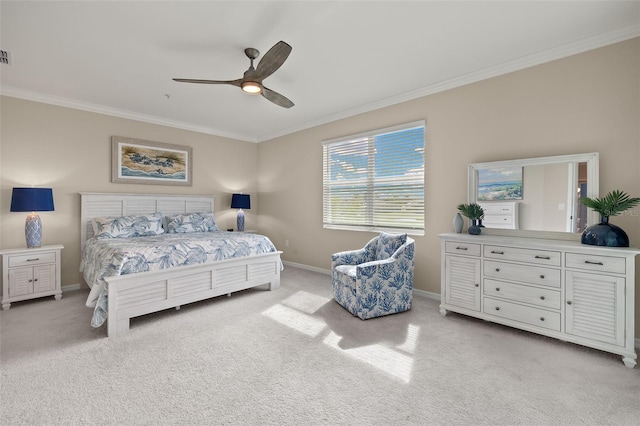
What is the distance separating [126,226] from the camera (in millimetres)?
4062

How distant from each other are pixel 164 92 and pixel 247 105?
1.11 meters

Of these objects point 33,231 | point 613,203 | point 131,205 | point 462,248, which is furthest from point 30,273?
point 613,203

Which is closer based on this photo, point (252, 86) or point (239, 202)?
point (252, 86)

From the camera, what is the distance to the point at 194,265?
331 cm

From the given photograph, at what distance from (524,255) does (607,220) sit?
677 millimetres

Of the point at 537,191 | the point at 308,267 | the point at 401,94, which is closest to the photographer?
the point at 537,191

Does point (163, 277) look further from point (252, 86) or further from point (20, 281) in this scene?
point (252, 86)

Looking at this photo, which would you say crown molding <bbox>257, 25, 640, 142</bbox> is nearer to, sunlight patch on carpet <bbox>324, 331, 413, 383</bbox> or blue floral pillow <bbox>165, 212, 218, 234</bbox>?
blue floral pillow <bbox>165, 212, 218, 234</bbox>

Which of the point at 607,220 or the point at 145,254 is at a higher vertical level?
the point at 607,220

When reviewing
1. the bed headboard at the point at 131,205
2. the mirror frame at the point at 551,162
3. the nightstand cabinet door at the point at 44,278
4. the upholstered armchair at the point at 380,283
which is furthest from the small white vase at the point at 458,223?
the nightstand cabinet door at the point at 44,278

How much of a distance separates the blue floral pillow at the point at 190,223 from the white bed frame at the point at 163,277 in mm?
500

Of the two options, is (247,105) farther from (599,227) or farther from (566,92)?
(599,227)

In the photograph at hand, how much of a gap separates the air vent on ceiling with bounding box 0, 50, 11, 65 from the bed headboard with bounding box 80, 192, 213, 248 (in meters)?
1.78

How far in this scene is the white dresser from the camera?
2207 millimetres
